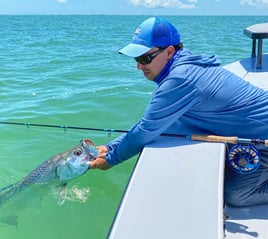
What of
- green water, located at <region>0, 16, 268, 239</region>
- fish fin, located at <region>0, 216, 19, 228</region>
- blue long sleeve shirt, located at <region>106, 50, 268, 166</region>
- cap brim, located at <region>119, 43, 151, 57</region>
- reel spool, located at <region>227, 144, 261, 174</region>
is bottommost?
green water, located at <region>0, 16, 268, 239</region>

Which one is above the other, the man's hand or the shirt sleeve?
the shirt sleeve

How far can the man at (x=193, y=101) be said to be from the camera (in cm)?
273

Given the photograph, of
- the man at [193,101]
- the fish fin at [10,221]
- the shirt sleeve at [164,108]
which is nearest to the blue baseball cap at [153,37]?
the man at [193,101]

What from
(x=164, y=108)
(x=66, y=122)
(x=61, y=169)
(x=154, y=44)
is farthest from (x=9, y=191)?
(x=66, y=122)

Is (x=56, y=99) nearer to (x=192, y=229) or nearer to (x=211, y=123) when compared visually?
(x=211, y=123)

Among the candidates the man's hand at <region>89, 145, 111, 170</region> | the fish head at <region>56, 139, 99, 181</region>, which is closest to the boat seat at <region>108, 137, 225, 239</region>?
the man's hand at <region>89, 145, 111, 170</region>

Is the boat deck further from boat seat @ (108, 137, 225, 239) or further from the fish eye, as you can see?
the fish eye

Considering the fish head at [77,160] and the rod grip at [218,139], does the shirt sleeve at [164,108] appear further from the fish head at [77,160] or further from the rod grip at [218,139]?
the fish head at [77,160]

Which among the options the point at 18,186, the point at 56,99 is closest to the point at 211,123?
the point at 18,186

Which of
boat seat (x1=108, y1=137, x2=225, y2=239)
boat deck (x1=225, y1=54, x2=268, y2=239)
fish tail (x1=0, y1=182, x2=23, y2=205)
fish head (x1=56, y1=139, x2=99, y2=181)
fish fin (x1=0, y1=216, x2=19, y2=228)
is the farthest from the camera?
fish fin (x1=0, y1=216, x2=19, y2=228)

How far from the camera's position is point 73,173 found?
11.6 feet

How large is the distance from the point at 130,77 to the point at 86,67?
320cm

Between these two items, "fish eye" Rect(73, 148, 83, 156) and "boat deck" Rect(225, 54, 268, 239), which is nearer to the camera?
"boat deck" Rect(225, 54, 268, 239)

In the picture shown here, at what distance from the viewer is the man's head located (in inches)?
111
